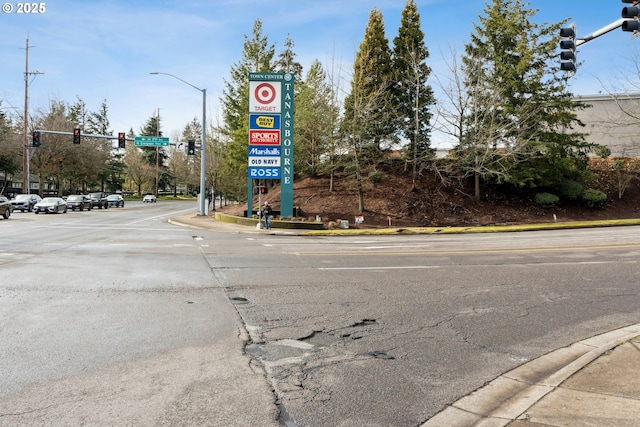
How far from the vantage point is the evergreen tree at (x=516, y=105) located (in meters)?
32.2

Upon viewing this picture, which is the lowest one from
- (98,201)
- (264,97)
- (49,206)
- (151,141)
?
(49,206)

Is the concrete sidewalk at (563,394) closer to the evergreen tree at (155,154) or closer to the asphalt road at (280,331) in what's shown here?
the asphalt road at (280,331)

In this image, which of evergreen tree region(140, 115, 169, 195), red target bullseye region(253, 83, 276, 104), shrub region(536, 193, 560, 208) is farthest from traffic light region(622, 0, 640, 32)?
evergreen tree region(140, 115, 169, 195)

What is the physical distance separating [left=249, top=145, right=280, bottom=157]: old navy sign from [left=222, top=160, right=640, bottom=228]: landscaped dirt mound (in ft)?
16.2

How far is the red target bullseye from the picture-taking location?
29.0 meters

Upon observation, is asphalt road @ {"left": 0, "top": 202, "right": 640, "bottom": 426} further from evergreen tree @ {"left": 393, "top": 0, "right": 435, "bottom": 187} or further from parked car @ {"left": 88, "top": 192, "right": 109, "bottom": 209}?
parked car @ {"left": 88, "top": 192, "right": 109, "bottom": 209}

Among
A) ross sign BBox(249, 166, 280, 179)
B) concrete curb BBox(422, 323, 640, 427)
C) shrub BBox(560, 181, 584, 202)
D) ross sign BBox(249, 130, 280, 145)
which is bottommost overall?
concrete curb BBox(422, 323, 640, 427)

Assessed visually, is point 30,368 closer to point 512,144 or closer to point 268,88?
point 268,88

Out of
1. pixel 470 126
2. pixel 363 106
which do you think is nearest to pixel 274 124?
pixel 363 106

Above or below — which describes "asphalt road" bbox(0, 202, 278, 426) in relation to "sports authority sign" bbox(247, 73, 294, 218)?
below

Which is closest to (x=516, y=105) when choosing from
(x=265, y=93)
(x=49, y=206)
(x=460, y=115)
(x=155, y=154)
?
(x=460, y=115)

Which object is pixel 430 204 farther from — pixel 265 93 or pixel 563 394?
pixel 563 394

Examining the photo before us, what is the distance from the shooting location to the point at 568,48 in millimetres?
11328

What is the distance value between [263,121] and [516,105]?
17.9 meters
